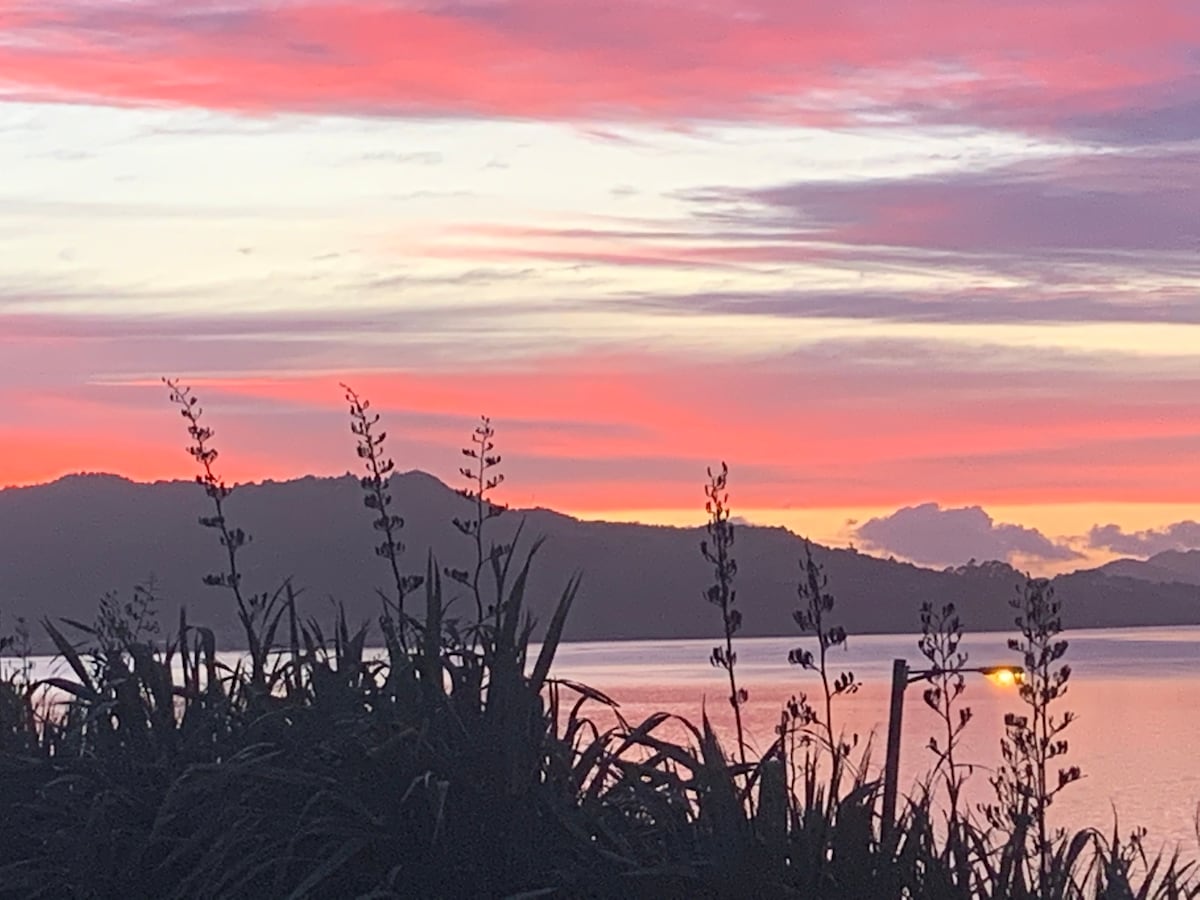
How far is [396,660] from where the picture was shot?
732 centimetres

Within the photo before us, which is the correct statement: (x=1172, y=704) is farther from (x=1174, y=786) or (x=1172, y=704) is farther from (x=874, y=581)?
(x=874, y=581)

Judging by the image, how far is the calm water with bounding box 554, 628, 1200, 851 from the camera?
37688mm

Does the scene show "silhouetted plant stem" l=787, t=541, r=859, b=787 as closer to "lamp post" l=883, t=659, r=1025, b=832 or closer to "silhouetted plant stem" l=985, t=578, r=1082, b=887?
"lamp post" l=883, t=659, r=1025, b=832

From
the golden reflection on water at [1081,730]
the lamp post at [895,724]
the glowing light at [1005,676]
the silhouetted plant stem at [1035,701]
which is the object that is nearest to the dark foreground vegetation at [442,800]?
the lamp post at [895,724]

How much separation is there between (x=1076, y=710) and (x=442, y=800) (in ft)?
251

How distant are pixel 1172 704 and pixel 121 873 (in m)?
88.2

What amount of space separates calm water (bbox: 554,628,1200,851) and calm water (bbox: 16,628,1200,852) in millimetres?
66

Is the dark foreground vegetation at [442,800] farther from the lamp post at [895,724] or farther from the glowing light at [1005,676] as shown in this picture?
the glowing light at [1005,676]

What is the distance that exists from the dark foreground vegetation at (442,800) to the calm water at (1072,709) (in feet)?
→ 1.91

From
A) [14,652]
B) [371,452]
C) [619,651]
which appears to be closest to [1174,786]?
[14,652]

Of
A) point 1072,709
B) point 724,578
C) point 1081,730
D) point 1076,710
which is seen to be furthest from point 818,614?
point 1072,709

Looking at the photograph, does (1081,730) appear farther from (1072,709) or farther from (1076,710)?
(1072,709)

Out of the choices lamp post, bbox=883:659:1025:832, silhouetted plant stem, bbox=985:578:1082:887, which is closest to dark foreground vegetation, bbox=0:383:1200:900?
lamp post, bbox=883:659:1025:832

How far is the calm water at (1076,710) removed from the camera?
1484 inches
